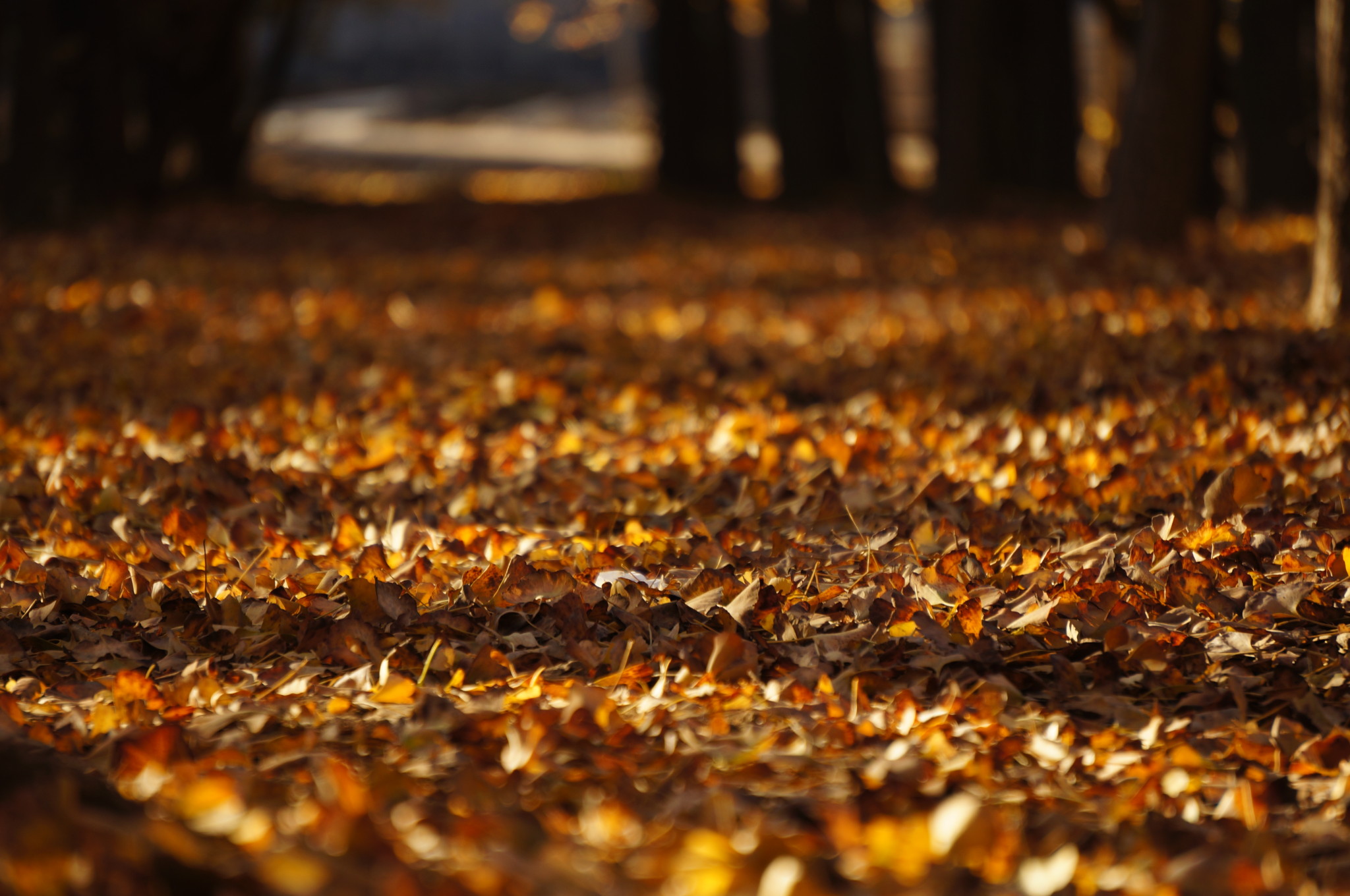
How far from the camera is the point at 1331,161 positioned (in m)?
6.58

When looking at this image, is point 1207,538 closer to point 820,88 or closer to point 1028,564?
point 1028,564

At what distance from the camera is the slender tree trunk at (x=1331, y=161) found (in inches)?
255

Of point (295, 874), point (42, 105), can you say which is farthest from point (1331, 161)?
point (42, 105)

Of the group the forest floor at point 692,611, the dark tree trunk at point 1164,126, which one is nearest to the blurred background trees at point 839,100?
the dark tree trunk at point 1164,126

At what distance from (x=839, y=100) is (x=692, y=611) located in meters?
17.9

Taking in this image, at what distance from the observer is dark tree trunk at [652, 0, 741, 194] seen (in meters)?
20.0

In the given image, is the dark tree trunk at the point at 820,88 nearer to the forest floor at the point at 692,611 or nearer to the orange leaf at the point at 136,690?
the forest floor at the point at 692,611

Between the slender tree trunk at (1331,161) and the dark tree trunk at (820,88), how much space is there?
35.6 ft

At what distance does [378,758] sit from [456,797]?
31 cm

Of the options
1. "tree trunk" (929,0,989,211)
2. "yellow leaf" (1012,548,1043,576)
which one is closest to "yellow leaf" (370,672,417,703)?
"yellow leaf" (1012,548,1043,576)

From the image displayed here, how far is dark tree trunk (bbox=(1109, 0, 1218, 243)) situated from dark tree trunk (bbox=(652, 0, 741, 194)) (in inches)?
423

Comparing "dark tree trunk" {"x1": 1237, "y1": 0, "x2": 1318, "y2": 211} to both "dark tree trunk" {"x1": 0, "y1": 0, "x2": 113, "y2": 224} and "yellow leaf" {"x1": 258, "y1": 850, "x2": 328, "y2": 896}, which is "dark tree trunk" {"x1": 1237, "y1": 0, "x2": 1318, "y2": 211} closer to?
"dark tree trunk" {"x1": 0, "y1": 0, "x2": 113, "y2": 224}

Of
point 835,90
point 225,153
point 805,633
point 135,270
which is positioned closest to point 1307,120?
point 835,90

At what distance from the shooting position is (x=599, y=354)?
25.3ft
